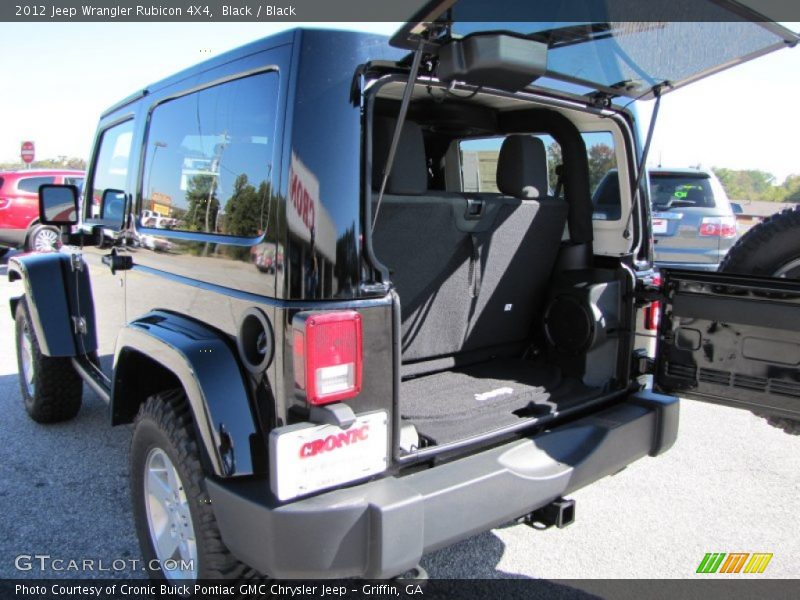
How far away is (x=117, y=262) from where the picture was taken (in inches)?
121

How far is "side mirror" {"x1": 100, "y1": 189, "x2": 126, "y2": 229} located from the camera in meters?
3.18

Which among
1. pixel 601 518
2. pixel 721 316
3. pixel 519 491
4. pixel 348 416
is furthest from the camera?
pixel 601 518

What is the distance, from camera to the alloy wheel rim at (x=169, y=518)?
2.29 m

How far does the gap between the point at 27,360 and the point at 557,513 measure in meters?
3.89

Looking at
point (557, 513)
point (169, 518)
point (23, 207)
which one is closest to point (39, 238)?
point (23, 207)

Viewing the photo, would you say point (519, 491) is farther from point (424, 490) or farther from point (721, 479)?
point (721, 479)

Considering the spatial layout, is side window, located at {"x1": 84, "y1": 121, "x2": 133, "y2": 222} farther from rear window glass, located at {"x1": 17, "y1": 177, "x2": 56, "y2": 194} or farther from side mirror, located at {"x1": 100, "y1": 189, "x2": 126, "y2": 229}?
rear window glass, located at {"x1": 17, "y1": 177, "x2": 56, "y2": 194}

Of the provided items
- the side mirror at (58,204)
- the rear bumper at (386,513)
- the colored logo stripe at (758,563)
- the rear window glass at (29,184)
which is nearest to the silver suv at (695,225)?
the colored logo stripe at (758,563)

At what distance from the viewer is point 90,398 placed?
498cm

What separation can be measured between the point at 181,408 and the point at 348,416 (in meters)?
0.73

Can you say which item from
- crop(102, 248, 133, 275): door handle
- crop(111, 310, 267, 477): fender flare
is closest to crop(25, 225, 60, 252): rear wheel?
crop(102, 248, 133, 275): door handle

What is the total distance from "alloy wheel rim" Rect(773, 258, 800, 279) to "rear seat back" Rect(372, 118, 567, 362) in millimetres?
1000

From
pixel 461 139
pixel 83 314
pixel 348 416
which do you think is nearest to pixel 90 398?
pixel 83 314

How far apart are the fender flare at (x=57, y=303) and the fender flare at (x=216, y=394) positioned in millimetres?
1694
